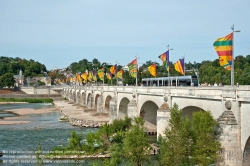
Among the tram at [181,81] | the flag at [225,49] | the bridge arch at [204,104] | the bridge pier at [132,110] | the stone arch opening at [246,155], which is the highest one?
the flag at [225,49]

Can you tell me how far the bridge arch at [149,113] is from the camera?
6162cm

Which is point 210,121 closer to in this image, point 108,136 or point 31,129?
point 108,136

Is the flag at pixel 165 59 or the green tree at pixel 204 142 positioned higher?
the flag at pixel 165 59

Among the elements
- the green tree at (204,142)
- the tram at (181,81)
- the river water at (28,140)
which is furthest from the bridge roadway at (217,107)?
the river water at (28,140)

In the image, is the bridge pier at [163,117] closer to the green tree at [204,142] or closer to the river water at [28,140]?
the river water at [28,140]

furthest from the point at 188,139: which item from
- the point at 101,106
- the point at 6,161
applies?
the point at 101,106

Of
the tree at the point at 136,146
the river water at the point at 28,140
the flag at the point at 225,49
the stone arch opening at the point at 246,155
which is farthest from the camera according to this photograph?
the river water at the point at 28,140

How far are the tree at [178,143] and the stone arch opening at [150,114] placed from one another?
2911cm

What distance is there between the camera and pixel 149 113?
6356 centimetres

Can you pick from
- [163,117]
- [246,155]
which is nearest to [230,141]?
[246,155]

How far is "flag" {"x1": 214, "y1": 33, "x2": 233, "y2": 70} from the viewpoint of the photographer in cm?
3284

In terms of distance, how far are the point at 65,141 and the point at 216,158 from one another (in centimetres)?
3200

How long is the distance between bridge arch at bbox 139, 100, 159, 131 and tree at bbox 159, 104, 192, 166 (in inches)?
1146

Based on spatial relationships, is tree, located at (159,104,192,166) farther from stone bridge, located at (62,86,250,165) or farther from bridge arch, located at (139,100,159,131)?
bridge arch, located at (139,100,159,131)
